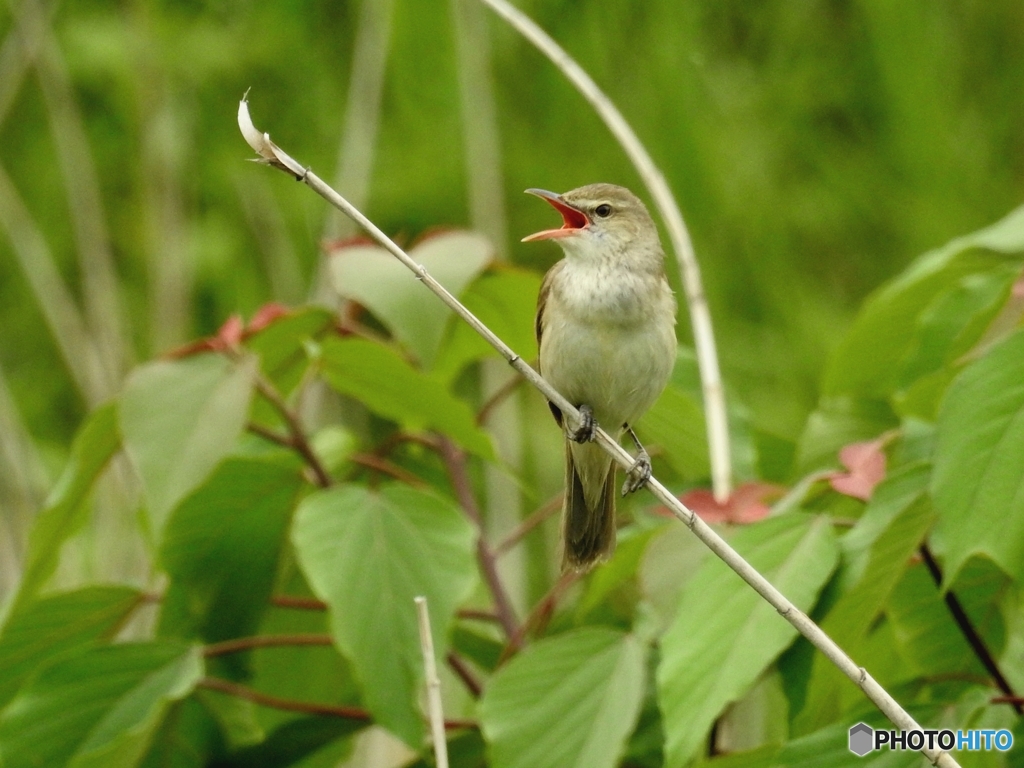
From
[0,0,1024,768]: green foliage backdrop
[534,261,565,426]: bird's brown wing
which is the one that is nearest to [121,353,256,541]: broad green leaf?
[0,0,1024,768]: green foliage backdrop

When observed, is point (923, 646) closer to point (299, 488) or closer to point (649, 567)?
point (649, 567)

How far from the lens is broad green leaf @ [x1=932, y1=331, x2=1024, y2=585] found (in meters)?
1.45

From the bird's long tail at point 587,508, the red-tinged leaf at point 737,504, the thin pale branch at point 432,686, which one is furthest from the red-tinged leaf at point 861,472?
the thin pale branch at point 432,686

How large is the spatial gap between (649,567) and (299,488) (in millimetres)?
600

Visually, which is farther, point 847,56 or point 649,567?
point 847,56

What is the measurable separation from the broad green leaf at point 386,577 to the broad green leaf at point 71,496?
1.13 feet

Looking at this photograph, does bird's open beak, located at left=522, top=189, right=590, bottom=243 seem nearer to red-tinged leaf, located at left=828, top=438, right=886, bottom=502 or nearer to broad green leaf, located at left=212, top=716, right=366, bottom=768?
red-tinged leaf, located at left=828, top=438, right=886, bottom=502

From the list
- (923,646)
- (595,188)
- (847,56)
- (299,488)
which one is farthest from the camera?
(847,56)

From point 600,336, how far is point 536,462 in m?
1.97

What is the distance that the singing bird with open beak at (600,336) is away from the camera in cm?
217

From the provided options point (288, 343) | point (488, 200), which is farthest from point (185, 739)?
point (488, 200)

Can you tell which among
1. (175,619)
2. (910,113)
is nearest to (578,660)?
(175,619)

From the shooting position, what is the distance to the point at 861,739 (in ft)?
5.09

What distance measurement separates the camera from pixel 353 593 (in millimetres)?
1783
